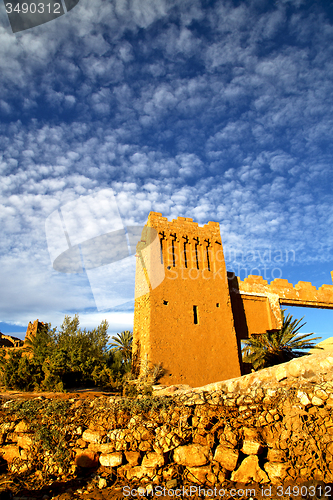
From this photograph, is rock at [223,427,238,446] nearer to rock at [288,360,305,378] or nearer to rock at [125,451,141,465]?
rock at [288,360,305,378]

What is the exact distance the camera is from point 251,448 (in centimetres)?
480

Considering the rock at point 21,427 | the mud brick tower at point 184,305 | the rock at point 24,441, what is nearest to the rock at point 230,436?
A: the rock at point 24,441

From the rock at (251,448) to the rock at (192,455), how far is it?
671 millimetres

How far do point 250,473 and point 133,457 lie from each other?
2373 millimetres

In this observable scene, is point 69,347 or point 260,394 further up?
point 69,347

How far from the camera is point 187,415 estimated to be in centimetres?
565

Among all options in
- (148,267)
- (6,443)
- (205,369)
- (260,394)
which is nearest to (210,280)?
(148,267)

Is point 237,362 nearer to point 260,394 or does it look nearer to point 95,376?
point 95,376

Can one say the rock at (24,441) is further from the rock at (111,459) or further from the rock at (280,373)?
the rock at (280,373)

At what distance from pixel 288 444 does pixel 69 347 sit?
13.8 metres

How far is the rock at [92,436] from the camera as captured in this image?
20.1 ft

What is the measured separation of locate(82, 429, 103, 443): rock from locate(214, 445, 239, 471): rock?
272 cm

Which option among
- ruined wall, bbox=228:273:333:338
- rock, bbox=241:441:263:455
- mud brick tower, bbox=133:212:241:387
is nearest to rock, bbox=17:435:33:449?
rock, bbox=241:441:263:455

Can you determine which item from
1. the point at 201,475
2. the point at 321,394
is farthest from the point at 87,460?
the point at 321,394
